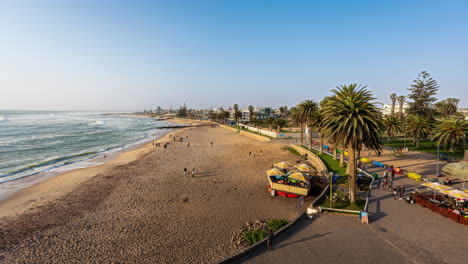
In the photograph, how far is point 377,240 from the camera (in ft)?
35.1

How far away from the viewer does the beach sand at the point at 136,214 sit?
11.7 metres

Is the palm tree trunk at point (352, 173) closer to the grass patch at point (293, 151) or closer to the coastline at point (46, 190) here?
the grass patch at point (293, 151)

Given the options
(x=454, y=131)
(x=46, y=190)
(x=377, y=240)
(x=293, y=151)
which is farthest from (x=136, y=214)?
(x=454, y=131)

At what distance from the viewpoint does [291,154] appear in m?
35.4

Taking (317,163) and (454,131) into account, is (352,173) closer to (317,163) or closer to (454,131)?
(317,163)

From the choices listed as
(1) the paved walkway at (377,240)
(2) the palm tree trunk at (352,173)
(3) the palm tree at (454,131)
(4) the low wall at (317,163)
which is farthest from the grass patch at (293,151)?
(1) the paved walkway at (377,240)

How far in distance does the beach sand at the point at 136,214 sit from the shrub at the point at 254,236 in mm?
963

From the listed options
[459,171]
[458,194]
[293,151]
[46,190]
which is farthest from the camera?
[293,151]

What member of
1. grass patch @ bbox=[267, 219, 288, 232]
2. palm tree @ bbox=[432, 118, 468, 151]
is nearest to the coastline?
grass patch @ bbox=[267, 219, 288, 232]

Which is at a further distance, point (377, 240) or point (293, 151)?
point (293, 151)

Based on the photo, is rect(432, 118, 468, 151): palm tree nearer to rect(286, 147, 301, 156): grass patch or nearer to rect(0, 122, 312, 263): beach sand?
rect(286, 147, 301, 156): grass patch

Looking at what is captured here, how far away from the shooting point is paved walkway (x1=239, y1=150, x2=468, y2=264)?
9453 millimetres

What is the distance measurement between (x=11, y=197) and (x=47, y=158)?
66.0 ft

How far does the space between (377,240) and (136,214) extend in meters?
16.4
